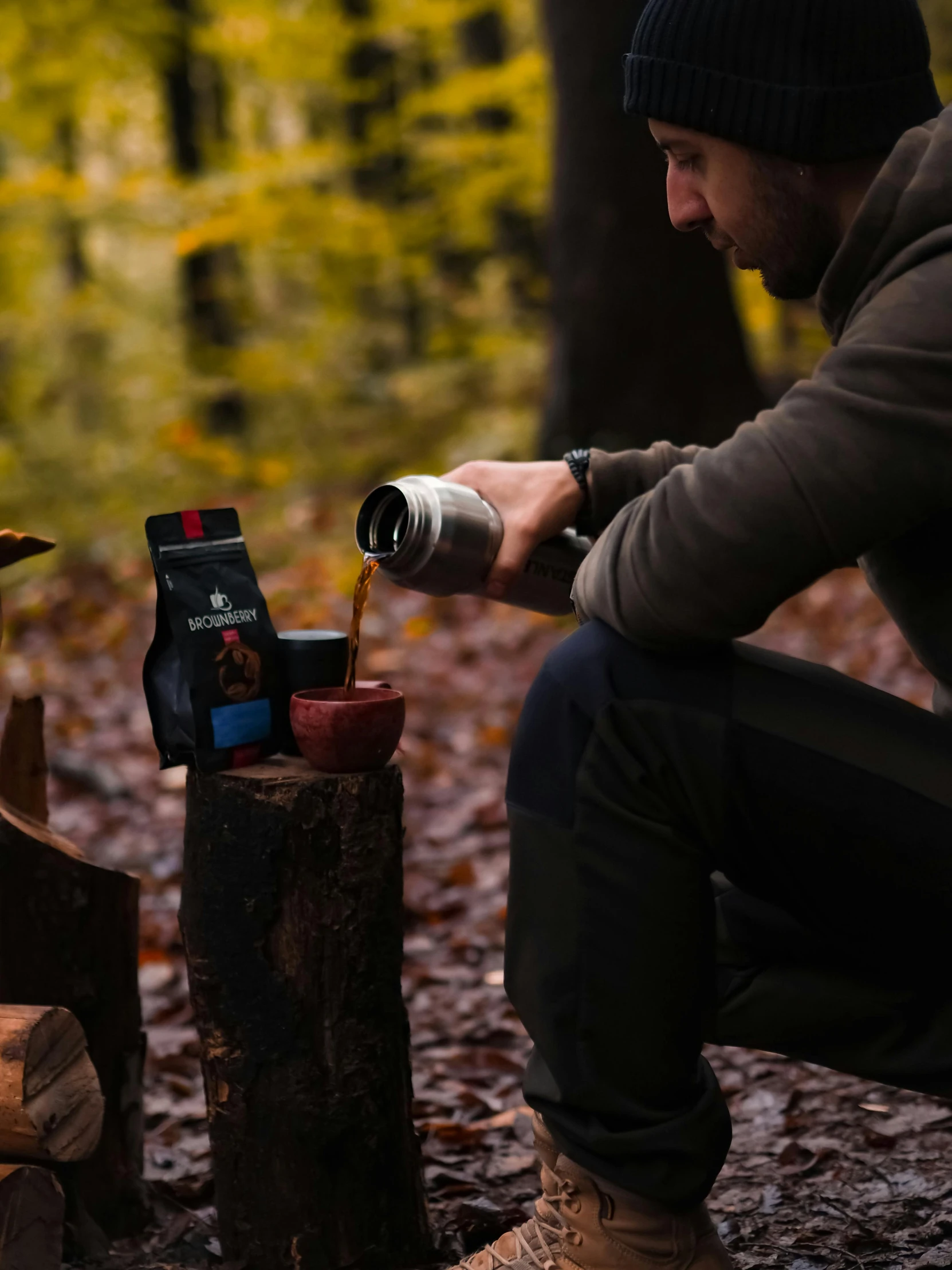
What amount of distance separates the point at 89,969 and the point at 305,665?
716 millimetres

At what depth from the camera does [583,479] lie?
2205 millimetres

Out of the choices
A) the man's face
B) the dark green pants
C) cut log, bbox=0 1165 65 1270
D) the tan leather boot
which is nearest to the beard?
the man's face

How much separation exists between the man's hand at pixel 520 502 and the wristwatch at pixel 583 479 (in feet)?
0.05

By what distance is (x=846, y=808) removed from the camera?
1.67 meters

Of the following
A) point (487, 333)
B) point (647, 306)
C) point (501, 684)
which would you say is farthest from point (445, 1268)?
point (487, 333)

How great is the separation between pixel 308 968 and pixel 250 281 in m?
14.4

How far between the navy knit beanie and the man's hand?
61 cm

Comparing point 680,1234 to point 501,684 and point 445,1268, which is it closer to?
point 445,1268

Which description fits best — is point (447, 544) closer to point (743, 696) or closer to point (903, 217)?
point (743, 696)

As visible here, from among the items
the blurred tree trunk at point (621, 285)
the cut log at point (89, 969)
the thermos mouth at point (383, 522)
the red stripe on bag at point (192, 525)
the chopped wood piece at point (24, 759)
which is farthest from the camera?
the blurred tree trunk at point (621, 285)

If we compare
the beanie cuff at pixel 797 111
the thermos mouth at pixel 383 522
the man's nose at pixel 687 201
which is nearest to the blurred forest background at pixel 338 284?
the thermos mouth at pixel 383 522

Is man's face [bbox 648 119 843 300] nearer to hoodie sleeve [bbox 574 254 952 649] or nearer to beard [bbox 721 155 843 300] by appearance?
beard [bbox 721 155 843 300]

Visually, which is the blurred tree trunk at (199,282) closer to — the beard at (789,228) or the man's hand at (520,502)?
the man's hand at (520,502)

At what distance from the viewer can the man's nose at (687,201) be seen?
6.13 ft
